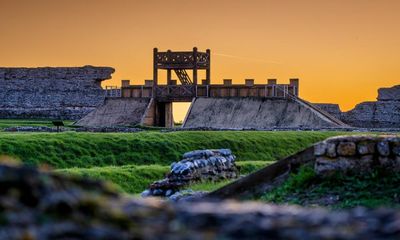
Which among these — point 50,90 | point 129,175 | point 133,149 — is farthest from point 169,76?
point 129,175

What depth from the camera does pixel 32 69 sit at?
80.5 m

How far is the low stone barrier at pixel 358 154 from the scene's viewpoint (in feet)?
54.2

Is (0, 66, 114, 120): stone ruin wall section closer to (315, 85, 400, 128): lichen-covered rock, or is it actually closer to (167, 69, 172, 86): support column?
(167, 69, 172, 86): support column

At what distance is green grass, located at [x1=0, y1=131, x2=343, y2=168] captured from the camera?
3731 centimetres

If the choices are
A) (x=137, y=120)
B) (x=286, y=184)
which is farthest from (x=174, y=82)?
(x=286, y=184)

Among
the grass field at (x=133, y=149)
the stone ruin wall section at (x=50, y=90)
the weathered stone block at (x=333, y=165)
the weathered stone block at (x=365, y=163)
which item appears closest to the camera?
the weathered stone block at (x=365, y=163)

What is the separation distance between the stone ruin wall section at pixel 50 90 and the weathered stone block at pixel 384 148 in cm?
6249

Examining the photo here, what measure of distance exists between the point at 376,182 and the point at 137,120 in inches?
1850

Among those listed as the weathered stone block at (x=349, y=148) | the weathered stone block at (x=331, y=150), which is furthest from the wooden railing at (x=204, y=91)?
the weathered stone block at (x=349, y=148)

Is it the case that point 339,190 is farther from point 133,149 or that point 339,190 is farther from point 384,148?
point 133,149

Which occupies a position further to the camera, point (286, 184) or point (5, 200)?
point (286, 184)

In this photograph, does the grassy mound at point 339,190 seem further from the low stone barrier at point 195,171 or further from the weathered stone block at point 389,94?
the weathered stone block at point 389,94

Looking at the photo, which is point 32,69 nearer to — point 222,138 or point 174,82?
point 174,82

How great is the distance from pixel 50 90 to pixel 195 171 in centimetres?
5592
